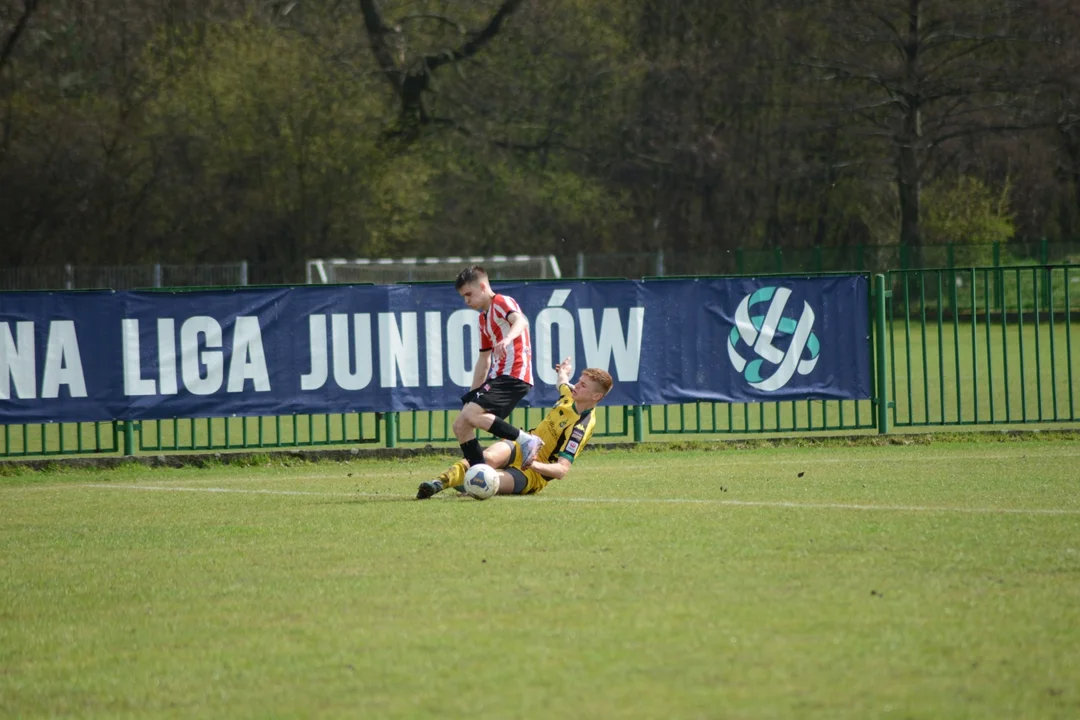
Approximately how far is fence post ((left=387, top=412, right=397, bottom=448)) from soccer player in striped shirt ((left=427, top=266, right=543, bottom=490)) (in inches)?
155

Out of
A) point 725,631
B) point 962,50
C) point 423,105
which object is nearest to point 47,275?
point 423,105

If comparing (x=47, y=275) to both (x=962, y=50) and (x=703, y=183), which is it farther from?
(x=962, y=50)

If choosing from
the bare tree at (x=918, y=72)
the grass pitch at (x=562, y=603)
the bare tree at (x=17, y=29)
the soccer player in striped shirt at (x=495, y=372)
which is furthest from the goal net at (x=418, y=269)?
the grass pitch at (x=562, y=603)

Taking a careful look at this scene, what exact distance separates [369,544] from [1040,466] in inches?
269

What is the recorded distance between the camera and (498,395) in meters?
12.0

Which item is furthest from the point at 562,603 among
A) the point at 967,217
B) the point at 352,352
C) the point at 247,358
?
the point at 967,217

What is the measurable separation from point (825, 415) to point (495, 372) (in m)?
6.29

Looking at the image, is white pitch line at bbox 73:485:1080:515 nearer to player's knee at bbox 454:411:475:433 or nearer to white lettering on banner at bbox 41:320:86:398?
player's knee at bbox 454:411:475:433

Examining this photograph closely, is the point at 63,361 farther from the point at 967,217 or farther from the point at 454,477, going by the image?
the point at 967,217

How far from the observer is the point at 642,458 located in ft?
50.8

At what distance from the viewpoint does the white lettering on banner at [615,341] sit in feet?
53.4

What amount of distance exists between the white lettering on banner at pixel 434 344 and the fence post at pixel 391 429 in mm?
561

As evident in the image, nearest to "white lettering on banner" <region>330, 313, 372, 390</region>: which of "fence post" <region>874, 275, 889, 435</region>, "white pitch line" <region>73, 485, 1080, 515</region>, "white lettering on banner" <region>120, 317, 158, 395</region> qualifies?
"white lettering on banner" <region>120, 317, 158, 395</region>

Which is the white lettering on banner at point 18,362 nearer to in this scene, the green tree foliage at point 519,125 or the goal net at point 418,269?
the goal net at point 418,269
